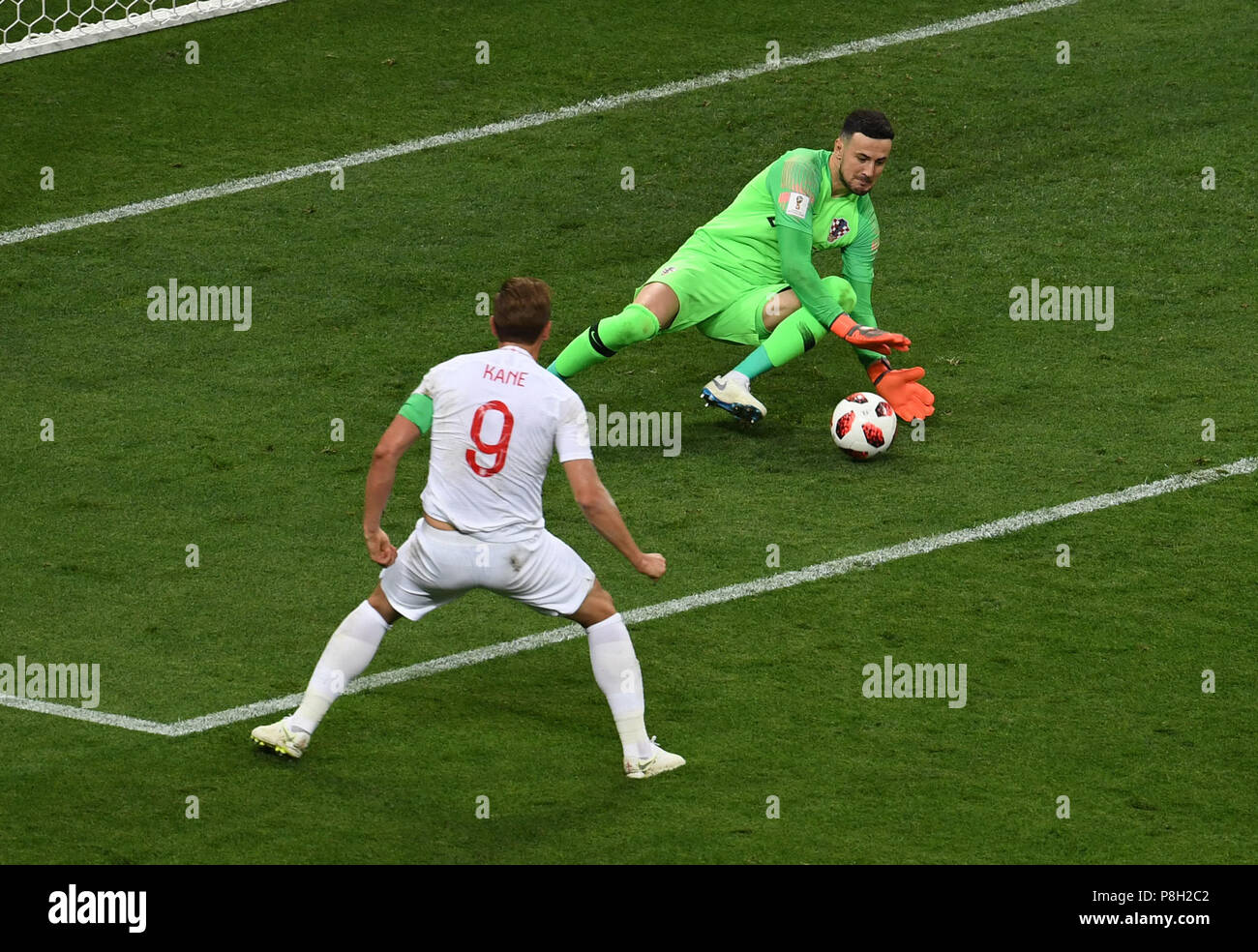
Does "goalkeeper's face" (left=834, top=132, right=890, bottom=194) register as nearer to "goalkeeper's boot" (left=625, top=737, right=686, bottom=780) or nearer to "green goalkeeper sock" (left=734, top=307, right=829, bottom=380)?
"green goalkeeper sock" (left=734, top=307, right=829, bottom=380)

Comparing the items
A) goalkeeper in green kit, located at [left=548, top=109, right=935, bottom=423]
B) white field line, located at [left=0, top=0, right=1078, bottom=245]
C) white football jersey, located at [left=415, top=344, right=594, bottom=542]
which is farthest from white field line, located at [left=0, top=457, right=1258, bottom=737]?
white field line, located at [left=0, top=0, right=1078, bottom=245]

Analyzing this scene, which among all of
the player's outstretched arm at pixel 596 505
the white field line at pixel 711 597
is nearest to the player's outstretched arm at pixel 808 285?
the white field line at pixel 711 597

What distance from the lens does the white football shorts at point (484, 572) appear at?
701cm

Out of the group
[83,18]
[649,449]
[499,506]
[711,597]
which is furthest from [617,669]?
[83,18]

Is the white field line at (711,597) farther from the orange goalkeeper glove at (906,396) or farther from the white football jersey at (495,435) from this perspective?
the white football jersey at (495,435)

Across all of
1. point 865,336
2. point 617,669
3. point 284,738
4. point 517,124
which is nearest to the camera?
point 617,669

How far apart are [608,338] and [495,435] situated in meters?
3.62

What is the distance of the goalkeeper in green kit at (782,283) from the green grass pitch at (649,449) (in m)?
0.43

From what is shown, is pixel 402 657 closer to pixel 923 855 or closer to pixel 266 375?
pixel 923 855

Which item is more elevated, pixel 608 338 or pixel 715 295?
pixel 715 295

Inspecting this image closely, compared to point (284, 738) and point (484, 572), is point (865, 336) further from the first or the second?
point (284, 738)

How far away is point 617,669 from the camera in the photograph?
23.5 feet

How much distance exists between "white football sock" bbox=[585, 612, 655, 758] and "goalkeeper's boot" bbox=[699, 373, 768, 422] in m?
3.52

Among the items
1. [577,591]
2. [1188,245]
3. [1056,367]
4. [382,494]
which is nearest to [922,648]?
[577,591]
